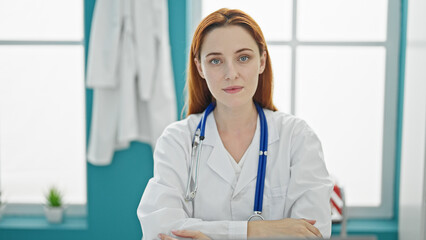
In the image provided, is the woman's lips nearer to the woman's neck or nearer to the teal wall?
the woman's neck

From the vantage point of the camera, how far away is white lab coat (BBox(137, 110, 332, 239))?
1465 mm

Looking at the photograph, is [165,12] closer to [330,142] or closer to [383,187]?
[330,142]

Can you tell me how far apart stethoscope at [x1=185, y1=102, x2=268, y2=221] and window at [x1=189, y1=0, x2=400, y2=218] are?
1.15m

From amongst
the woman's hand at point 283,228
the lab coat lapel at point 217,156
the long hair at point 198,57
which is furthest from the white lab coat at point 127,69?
the woman's hand at point 283,228

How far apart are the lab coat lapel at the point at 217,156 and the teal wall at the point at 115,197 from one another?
38.8 inches

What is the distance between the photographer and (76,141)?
115 inches

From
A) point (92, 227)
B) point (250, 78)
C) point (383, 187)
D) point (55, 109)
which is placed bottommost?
point (92, 227)

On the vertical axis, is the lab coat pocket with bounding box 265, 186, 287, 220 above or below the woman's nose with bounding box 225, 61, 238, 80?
below

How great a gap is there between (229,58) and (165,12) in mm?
1098

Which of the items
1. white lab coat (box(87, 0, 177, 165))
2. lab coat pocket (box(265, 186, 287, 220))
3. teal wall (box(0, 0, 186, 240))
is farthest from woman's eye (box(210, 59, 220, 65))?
teal wall (box(0, 0, 186, 240))

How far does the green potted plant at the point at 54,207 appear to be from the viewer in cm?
270

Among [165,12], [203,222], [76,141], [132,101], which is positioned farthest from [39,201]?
[203,222]

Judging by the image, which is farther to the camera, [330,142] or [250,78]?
[330,142]

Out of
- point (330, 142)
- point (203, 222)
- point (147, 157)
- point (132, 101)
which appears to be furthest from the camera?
point (330, 142)
